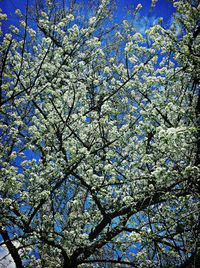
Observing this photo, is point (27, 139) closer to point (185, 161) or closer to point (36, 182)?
point (36, 182)

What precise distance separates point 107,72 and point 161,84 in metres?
1.43

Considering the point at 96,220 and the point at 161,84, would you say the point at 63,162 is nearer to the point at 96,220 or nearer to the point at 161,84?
the point at 96,220

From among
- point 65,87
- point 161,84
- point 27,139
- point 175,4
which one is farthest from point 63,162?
point 175,4

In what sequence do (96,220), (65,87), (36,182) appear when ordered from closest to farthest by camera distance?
1. (36,182)
2. (96,220)
3. (65,87)

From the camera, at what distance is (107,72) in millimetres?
7785

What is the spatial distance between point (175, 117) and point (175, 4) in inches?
102

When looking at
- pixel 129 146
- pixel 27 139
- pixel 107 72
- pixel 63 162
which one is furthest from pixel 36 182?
pixel 107 72

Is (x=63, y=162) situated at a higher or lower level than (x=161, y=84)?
lower

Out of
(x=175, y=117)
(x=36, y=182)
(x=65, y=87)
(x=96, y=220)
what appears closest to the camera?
(x=36, y=182)

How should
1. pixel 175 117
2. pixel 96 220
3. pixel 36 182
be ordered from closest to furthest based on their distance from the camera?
1. pixel 36 182
2. pixel 175 117
3. pixel 96 220

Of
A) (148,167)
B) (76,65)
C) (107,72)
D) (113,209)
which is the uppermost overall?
(76,65)

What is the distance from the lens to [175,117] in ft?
23.2

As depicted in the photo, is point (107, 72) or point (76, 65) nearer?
point (107, 72)

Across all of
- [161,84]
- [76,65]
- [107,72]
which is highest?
[76,65]
